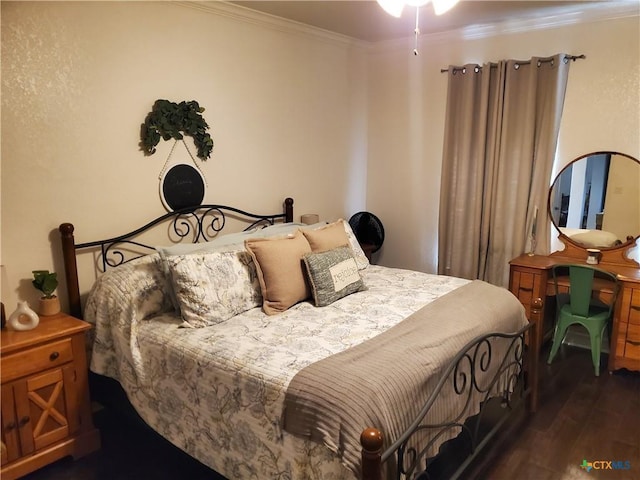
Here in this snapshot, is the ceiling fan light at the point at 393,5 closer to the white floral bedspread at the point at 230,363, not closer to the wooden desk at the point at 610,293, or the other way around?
the white floral bedspread at the point at 230,363

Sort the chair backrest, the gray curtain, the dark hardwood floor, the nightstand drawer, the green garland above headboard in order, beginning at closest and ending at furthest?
1. the nightstand drawer
2. the dark hardwood floor
3. the green garland above headboard
4. the chair backrest
5. the gray curtain

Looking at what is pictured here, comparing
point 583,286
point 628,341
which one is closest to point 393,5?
point 583,286

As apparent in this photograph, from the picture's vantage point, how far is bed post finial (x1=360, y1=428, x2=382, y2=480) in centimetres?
137

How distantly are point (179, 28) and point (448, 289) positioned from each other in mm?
2307

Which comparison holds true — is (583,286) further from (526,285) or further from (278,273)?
(278,273)

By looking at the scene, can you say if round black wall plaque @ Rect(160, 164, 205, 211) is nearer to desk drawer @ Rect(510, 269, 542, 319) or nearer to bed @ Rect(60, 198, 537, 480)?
bed @ Rect(60, 198, 537, 480)

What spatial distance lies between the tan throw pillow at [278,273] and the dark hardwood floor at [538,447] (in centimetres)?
88

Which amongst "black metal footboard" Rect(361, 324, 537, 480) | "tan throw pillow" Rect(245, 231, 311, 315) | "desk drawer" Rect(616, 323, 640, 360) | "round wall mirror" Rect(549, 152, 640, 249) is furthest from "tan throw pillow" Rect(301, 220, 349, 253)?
"desk drawer" Rect(616, 323, 640, 360)

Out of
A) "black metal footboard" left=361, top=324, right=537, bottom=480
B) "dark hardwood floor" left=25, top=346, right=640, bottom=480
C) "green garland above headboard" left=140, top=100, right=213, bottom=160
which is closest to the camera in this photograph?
"black metal footboard" left=361, top=324, right=537, bottom=480

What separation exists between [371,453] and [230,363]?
29.8 inches

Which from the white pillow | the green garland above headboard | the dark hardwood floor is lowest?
the dark hardwood floor

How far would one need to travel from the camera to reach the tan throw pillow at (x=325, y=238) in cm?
286

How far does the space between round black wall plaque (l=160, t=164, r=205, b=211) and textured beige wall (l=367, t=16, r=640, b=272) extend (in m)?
1.98

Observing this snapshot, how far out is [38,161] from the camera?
7.80 feet
